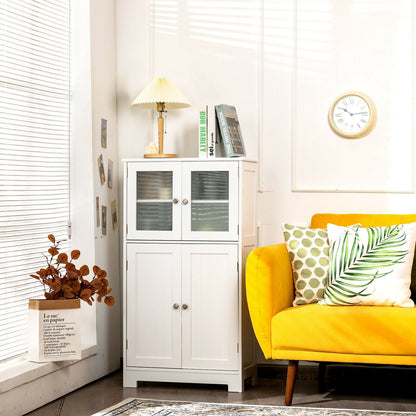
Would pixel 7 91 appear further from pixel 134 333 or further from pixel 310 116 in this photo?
pixel 310 116

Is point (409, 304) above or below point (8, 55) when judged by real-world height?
below

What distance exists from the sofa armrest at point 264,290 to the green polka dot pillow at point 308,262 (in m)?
0.15

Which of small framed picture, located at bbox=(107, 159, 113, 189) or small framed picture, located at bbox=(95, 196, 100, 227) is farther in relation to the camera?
small framed picture, located at bbox=(107, 159, 113, 189)

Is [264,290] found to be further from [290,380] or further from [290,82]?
[290,82]

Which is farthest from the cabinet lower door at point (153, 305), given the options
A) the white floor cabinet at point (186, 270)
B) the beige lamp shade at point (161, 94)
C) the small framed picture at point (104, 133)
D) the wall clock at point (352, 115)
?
the wall clock at point (352, 115)

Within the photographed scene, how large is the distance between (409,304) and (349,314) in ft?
1.05

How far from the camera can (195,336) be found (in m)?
3.77

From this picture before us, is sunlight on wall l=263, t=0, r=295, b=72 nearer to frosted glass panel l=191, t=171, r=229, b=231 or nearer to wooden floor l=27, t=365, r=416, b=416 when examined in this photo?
frosted glass panel l=191, t=171, r=229, b=231

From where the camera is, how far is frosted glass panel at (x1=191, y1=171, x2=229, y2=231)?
148 inches

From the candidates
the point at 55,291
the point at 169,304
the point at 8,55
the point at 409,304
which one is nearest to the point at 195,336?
the point at 169,304

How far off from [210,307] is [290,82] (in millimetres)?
1404

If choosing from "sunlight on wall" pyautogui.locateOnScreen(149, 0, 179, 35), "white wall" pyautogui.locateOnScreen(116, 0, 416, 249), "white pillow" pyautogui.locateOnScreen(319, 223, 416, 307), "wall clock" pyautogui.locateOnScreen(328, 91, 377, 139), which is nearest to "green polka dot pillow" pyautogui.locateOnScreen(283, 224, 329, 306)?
"white pillow" pyautogui.locateOnScreen(319, 223, 416, 307)

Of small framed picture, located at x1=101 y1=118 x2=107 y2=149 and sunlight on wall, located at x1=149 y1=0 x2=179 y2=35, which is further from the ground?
sunlight on wall, located at x1=149 y1=0 x2=179 y2=35

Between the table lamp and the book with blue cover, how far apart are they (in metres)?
0.22
